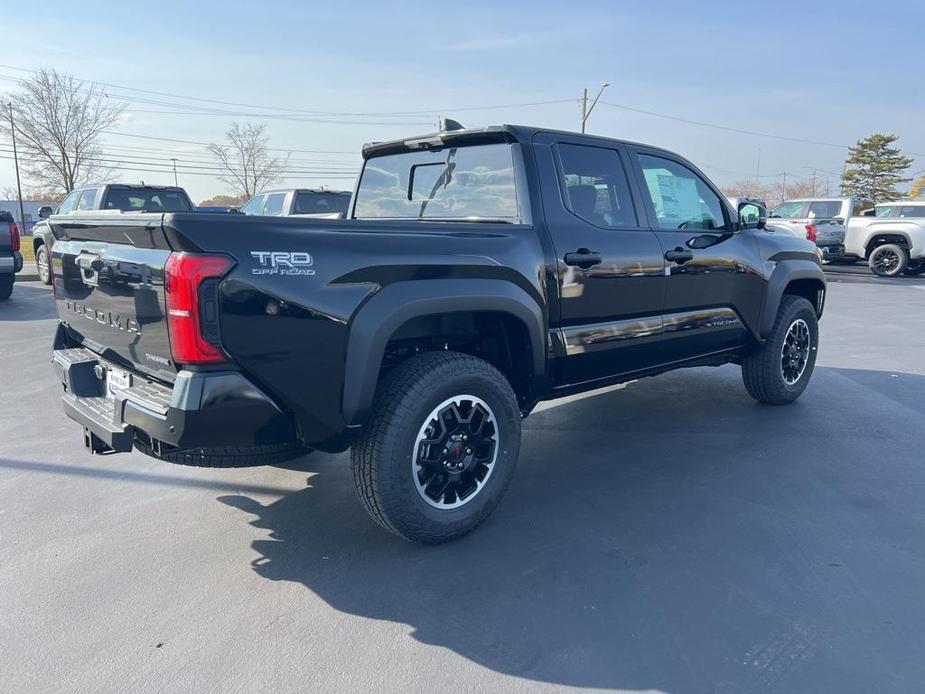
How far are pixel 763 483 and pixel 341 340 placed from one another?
8.83 feet

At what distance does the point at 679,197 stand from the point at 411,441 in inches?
109

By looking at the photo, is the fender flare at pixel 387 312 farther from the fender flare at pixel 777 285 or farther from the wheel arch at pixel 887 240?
the wheel arch at pixel 887 240

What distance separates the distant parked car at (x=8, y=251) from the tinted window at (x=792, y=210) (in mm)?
18143

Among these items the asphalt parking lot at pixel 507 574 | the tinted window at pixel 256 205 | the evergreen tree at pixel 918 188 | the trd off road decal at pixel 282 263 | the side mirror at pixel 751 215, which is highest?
the evergreen tree at pixel 918 188

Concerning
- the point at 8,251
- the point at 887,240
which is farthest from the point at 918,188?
the point at 8,251

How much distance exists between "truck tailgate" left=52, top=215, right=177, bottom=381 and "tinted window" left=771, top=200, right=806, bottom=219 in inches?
757

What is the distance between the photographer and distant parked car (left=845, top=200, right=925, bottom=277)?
16797mm

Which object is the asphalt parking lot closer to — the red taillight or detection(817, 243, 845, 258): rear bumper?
the red taillight

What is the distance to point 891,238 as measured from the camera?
17219mm

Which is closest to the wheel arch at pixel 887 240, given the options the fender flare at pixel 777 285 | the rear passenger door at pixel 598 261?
the fender flare at pixel 777 285

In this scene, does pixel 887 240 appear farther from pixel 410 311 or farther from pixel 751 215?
pixel 410 311

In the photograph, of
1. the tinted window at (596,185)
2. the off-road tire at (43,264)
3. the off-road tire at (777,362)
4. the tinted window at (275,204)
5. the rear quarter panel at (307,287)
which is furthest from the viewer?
the off-road tire at (43,264)

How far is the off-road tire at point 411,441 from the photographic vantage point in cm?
303

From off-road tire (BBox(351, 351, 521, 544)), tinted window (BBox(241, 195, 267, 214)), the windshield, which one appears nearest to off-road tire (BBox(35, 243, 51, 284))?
Result: the windshield
